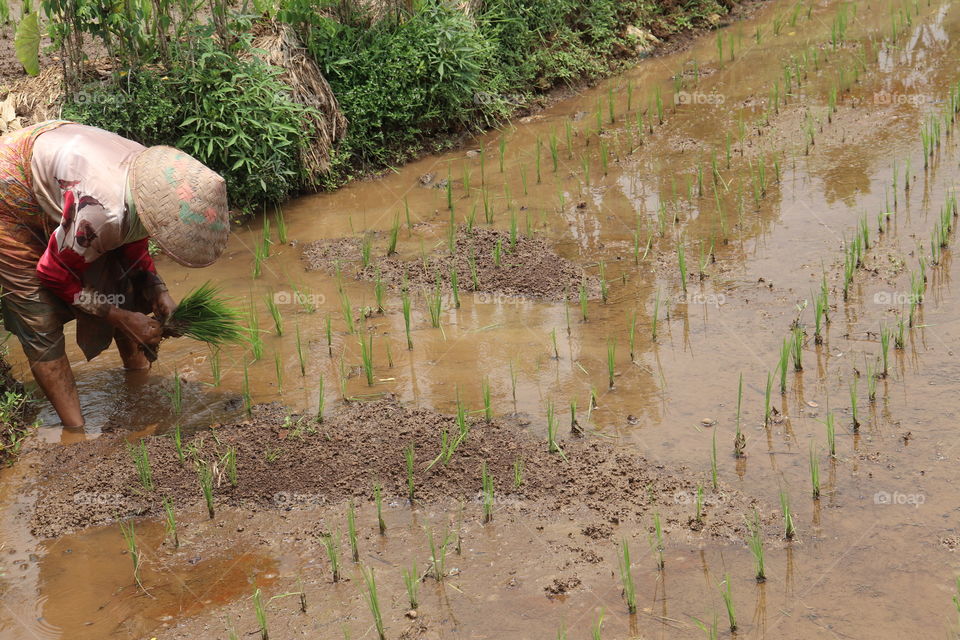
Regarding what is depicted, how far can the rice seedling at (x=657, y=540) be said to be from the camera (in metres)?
3.42

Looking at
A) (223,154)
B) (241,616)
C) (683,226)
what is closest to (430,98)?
(223,154)

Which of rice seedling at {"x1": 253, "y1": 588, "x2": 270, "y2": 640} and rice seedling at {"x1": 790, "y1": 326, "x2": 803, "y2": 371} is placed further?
rice seedling at {"x1": 790, "y1": 326, "x2": 803, "y2": 371}

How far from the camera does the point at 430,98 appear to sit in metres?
7.78

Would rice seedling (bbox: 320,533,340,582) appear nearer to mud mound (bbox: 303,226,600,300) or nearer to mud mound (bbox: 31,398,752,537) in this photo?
mud mound (bbox: 31,398,752,537)

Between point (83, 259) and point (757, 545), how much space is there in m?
3.01

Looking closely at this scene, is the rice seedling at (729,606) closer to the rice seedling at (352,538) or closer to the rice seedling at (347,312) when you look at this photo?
the rice seedling at (352,538)

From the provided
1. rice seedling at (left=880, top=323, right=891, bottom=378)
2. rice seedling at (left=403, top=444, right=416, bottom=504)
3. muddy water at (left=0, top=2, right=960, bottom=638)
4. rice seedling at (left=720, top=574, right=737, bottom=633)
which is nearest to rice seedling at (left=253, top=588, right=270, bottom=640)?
muddy water at (left=0, top=2, right=960, bottom=638)

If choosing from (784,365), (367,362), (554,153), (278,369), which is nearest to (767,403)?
(784,365)

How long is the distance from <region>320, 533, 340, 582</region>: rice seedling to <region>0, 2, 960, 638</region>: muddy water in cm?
8

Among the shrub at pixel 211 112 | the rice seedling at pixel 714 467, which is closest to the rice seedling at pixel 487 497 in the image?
the rice seedling at pixel 714 467

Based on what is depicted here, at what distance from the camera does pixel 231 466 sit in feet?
13.4

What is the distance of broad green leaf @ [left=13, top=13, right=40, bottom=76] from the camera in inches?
256

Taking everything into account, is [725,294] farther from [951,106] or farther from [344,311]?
[951,106]

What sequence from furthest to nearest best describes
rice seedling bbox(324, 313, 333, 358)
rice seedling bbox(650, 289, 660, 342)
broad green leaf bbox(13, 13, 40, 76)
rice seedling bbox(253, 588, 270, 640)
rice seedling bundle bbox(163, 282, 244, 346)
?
broad green leaf bbox(13, 13, 40, 76) → rice seedling bbox(324, 313, 333, 358) → rice seedling bbox(650, 289, 660, 342) → rice seedling bundle bbox(163, 282, 244, 346) → rice seedling bbox(253, 588, 270, 640)
